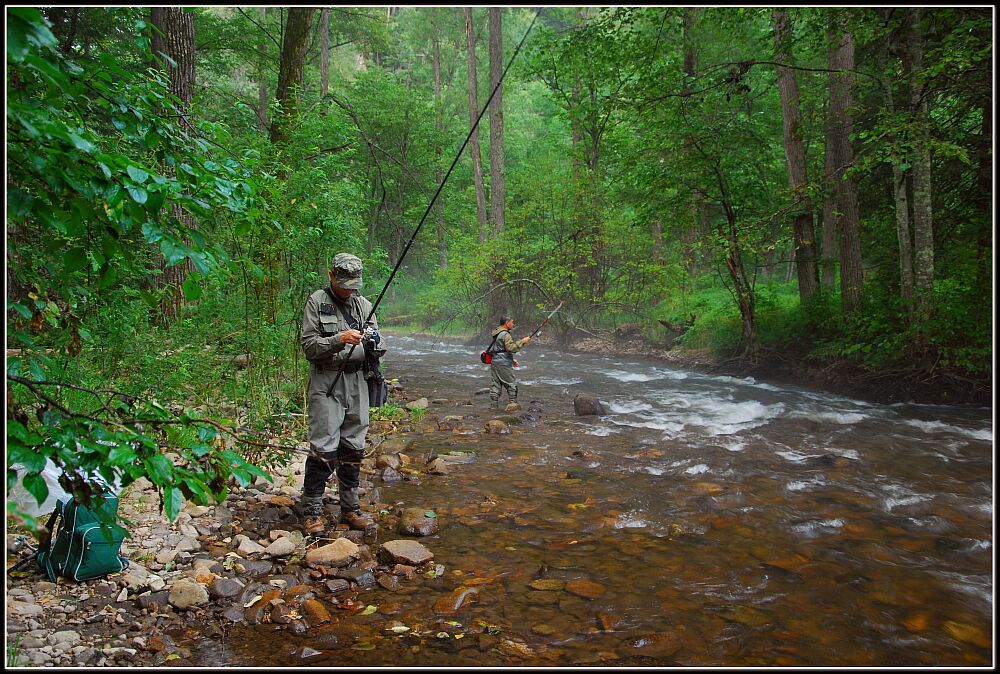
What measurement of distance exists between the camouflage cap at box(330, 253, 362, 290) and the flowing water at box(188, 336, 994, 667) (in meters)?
2.03

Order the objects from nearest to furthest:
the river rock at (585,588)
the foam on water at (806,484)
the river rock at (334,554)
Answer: the river rock at (585,588)
the river rock at (334,554)
the foam on water at (806,484)

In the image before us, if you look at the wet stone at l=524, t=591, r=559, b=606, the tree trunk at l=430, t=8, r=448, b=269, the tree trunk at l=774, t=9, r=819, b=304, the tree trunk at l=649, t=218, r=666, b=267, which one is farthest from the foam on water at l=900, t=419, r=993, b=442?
the tree trunk at l=430, t=8, r=448, b=269

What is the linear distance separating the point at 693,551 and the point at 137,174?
4161 mm

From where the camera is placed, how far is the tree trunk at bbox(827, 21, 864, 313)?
10.7 metres

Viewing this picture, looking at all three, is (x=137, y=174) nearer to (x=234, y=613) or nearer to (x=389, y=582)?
(x=234, y=613)

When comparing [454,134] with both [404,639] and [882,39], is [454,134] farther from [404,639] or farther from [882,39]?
[404,639]

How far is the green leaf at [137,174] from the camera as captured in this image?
165 cm

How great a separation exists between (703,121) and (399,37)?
2801 centimetres

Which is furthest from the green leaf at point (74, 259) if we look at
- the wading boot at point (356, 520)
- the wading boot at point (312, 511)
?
the wading boot at point (356, 520)

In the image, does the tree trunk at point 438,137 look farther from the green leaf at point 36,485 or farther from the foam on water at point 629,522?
the green leaf at point 36,485

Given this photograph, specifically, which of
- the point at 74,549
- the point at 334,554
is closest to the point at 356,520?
the point at 334,554

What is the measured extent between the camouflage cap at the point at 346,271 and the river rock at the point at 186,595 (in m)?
2.32

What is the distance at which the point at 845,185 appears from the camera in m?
11.1

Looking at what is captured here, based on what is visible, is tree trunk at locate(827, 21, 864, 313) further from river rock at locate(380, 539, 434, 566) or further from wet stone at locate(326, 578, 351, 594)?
wet stone at locate(326, 578, 351, 594)
